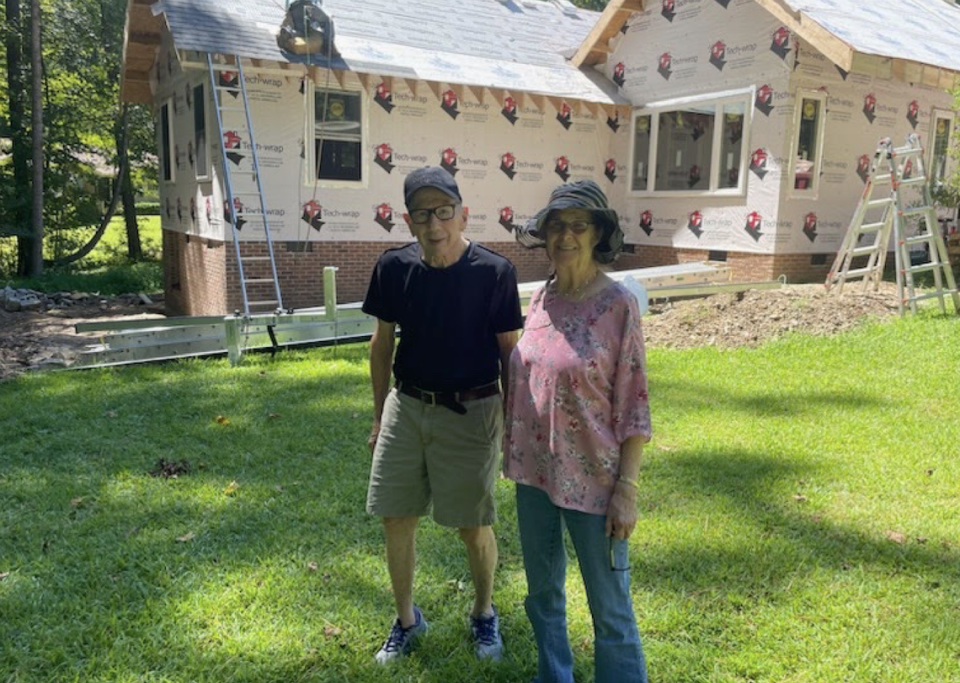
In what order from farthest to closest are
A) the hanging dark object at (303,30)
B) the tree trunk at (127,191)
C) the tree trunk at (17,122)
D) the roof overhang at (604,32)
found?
the tree trunk at (127,191) → the tree trunk at (17,122) → the roof overhang at (604,32) → the hanging dark object at (303,30)

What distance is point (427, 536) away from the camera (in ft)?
13.7

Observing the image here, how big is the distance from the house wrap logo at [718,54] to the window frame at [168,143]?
387 inches

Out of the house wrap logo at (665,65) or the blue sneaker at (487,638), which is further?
the house wrap logo at (665,65)

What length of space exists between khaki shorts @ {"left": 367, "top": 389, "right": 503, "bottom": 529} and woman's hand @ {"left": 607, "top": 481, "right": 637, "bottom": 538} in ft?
2.10

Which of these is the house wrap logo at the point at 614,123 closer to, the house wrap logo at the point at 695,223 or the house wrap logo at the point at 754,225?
A: the house wrap logo at the point at 695,223

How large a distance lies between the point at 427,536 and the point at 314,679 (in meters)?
1.28

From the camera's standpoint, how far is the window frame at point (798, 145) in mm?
12133

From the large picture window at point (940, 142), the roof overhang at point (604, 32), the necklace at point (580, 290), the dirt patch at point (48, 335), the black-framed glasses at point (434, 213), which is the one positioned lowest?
the dirt patch at point (48, 335)

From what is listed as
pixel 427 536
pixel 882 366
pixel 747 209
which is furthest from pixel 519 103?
pixel 427 536

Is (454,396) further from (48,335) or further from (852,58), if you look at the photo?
(48,335)

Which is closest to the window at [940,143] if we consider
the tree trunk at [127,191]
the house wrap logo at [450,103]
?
the house wrap logo at [450,103]

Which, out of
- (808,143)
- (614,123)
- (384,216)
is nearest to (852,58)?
(808,143)

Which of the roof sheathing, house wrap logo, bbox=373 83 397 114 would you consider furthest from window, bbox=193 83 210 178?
house wrap logo, bbox=373 83 397 114

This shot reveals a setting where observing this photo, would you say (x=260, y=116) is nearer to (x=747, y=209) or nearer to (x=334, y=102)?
(x=334, y=102)
